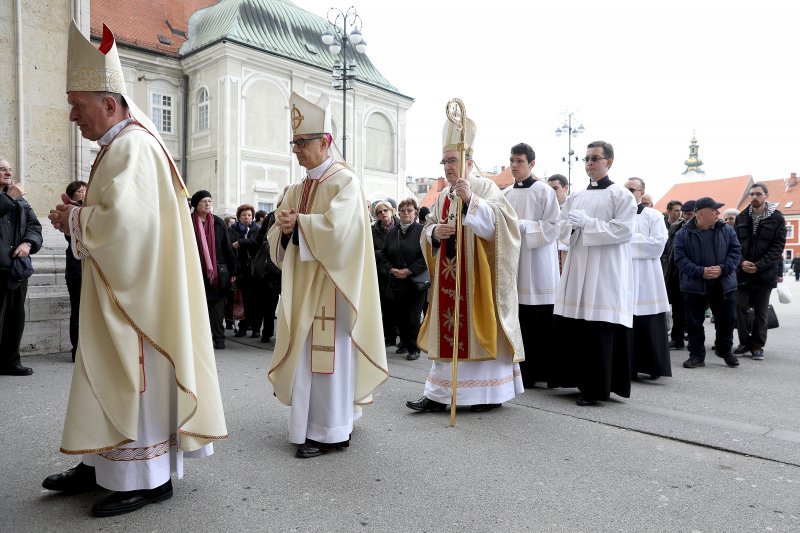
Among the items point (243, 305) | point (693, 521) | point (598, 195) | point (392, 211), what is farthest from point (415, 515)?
point (243, 305)

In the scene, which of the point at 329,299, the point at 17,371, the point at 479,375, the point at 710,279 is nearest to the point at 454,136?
→ the point at 329,299

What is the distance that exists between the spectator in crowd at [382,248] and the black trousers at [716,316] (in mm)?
3590

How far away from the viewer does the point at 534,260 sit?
18.4ft

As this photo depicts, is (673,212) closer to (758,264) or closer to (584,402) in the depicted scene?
(758,264)

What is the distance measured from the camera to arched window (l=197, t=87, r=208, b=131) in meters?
26.1

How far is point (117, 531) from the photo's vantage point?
2.71 meters

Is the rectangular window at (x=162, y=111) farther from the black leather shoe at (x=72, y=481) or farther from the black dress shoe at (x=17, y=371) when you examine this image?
the black leather shoe at (x=72, y=481)

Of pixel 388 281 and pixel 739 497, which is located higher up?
pixel 388 281

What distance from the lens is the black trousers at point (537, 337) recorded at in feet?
18.4

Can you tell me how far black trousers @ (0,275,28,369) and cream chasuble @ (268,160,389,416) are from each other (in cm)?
346

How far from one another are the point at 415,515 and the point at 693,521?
4.33 ft

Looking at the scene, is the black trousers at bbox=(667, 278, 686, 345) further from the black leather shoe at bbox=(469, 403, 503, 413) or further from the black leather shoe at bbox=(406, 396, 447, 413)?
the black leather shoe at bbox=(406, 396, 447, 413)

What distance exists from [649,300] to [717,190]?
195 feet

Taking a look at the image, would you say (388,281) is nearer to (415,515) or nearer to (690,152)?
(415,515)
